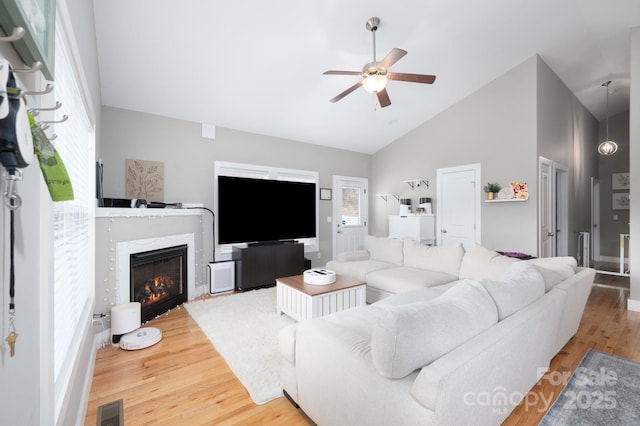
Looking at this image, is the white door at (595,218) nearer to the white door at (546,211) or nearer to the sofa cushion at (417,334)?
the white door at (546,211)

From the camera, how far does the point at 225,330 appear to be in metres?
2.87

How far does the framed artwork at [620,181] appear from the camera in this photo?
641 cm

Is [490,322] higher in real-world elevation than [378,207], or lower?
lower

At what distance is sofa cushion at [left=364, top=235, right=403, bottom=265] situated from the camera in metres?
3.98

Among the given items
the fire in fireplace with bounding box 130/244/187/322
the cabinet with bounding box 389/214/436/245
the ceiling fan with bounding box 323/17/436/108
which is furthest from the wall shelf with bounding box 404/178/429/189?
the fire in fireplace with bounding box 130/244/187/322

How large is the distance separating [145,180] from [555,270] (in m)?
4.73

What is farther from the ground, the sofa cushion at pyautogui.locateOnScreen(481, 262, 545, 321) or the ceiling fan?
the ceiling fan

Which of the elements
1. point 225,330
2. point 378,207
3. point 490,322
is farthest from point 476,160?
point 225,330

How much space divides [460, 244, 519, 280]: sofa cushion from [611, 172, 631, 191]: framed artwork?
6241 millimetres

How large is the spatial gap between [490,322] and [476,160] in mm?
4138

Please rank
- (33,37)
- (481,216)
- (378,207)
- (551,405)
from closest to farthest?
1. (33,37)
2. (551,405)
3. (481,216)
4. (378,207)

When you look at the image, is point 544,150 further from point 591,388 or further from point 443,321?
point 443,321

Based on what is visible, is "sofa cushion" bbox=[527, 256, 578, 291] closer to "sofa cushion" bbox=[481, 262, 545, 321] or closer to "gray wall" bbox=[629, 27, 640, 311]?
"sofa cushion" bbox=[481, 262, 545, 321]

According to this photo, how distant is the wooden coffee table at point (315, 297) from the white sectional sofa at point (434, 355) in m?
0.72
